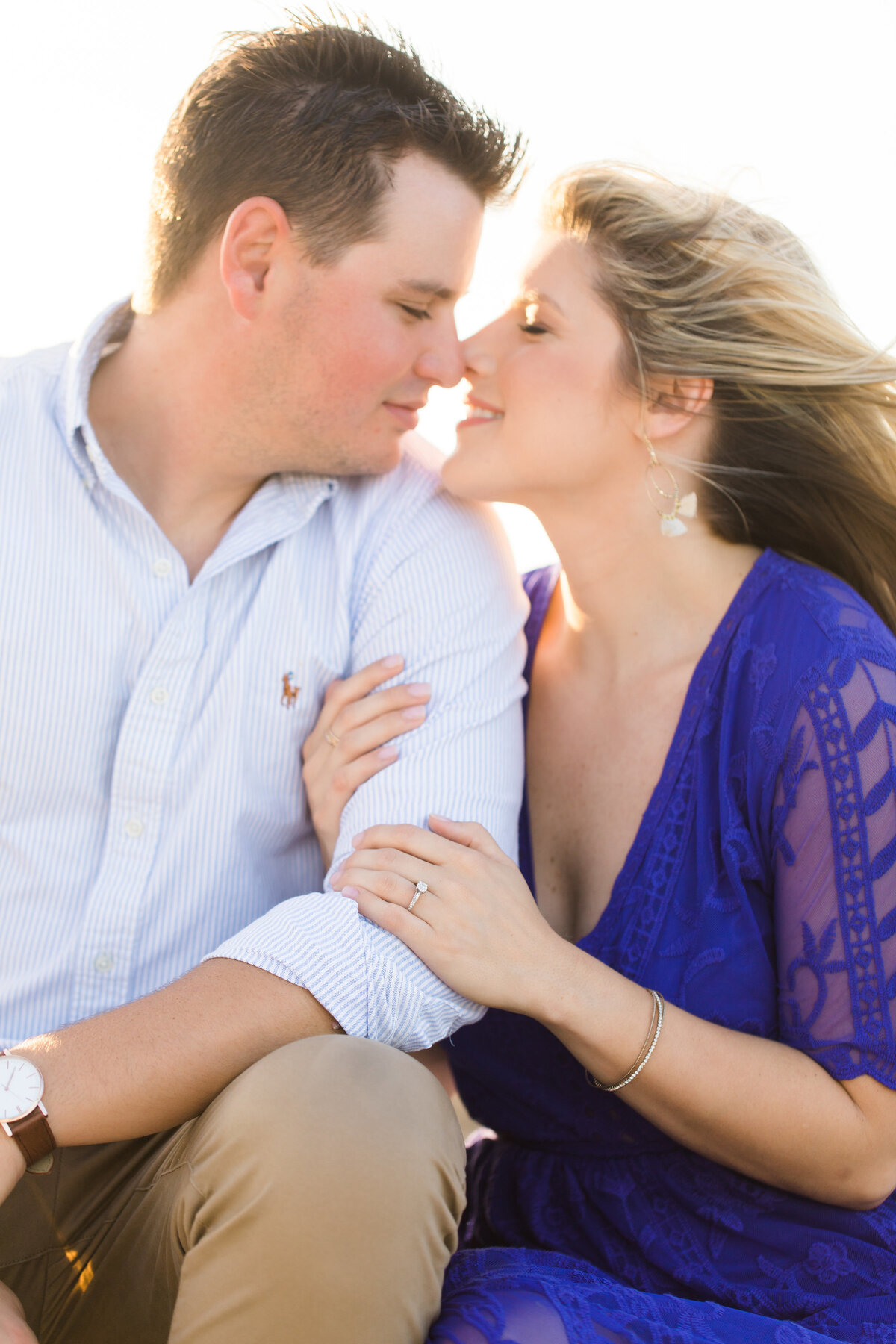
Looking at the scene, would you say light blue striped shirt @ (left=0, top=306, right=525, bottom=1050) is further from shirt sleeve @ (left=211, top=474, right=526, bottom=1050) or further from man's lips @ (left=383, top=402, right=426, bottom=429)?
man's lips @ (left=383, top=402, right=426, bottom=429)

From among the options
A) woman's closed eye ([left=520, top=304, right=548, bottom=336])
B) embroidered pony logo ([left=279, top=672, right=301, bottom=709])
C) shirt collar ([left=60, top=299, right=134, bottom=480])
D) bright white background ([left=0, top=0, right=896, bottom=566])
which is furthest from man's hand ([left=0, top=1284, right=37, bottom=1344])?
bright white background ([left=0, top=0, right=896, bottom=566])

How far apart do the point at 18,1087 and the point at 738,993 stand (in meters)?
1.07

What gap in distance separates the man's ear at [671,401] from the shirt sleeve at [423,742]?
1.14 ft

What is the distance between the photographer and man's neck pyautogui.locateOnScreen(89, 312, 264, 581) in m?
2.08

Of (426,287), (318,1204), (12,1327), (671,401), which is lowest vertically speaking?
(12,1327)

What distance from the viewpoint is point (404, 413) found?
7.11 feet

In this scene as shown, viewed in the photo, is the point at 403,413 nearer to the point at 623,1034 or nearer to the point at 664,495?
the point at 664,495

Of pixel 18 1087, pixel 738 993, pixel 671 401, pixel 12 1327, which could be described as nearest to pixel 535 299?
pixel 671 401

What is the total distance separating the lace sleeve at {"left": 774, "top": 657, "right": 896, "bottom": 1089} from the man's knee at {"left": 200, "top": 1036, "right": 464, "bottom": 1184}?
62 cm

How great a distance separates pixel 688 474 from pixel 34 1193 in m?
1.63

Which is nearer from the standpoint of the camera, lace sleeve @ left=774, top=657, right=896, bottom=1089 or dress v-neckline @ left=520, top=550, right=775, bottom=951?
lace sleeve @ left=774, top=657, right=896, bottom=1089

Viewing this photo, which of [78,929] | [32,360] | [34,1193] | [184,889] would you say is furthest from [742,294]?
[34,1193]

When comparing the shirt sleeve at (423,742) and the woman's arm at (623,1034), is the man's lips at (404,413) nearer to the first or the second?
the shirt sleeve at (423,742)

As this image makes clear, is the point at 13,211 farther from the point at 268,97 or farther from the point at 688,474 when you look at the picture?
the point at 688,474
